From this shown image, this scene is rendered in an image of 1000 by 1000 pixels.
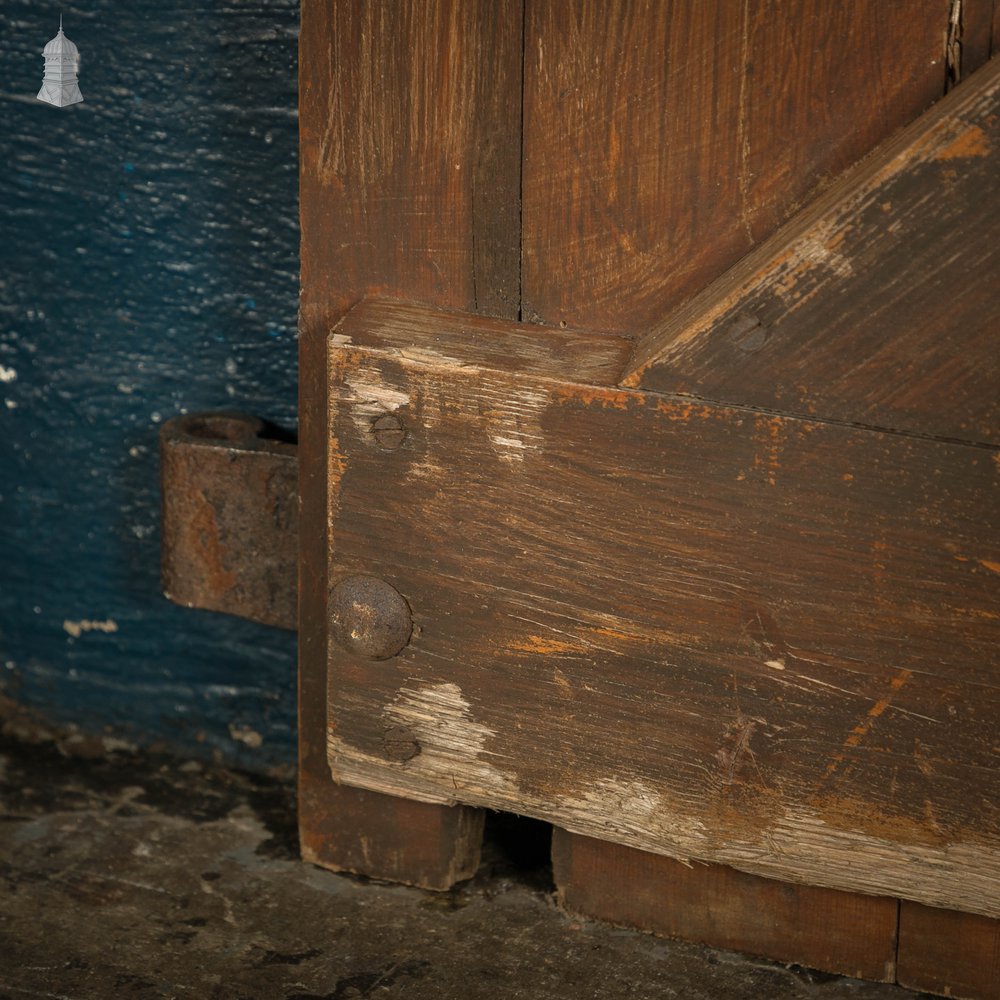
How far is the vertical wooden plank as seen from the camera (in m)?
1.10

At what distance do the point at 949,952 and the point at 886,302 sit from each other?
1.73ft

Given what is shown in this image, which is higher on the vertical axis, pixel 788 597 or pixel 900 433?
pixel 900 433

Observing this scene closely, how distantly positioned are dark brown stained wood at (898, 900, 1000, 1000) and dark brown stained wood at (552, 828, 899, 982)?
13 mm

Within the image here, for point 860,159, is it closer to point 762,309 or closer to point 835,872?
point 762,309

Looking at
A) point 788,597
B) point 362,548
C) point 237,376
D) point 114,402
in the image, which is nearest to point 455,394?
point 362,548

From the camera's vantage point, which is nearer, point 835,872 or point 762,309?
point 762,309

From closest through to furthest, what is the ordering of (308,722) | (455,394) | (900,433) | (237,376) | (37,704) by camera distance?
1. (900,433)
2. (455,394)
3. (308,722)
4. (237,376)
5. (37,704)

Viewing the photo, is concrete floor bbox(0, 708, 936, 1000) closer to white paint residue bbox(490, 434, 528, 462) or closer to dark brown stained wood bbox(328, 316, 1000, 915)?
dark brown stained wood bbox(328, 316, 1000, 915)

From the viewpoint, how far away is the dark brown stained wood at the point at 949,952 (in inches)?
44.6

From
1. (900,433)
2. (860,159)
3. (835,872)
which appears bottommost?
(835,872)

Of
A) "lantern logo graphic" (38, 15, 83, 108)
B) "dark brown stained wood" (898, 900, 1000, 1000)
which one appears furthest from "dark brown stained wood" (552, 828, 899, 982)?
"lantern logo graphic" (38, 15, 83, 108)

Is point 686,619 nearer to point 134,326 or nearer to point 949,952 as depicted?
point 949,952

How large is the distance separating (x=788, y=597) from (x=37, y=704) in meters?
0.93

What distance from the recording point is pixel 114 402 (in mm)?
1497
